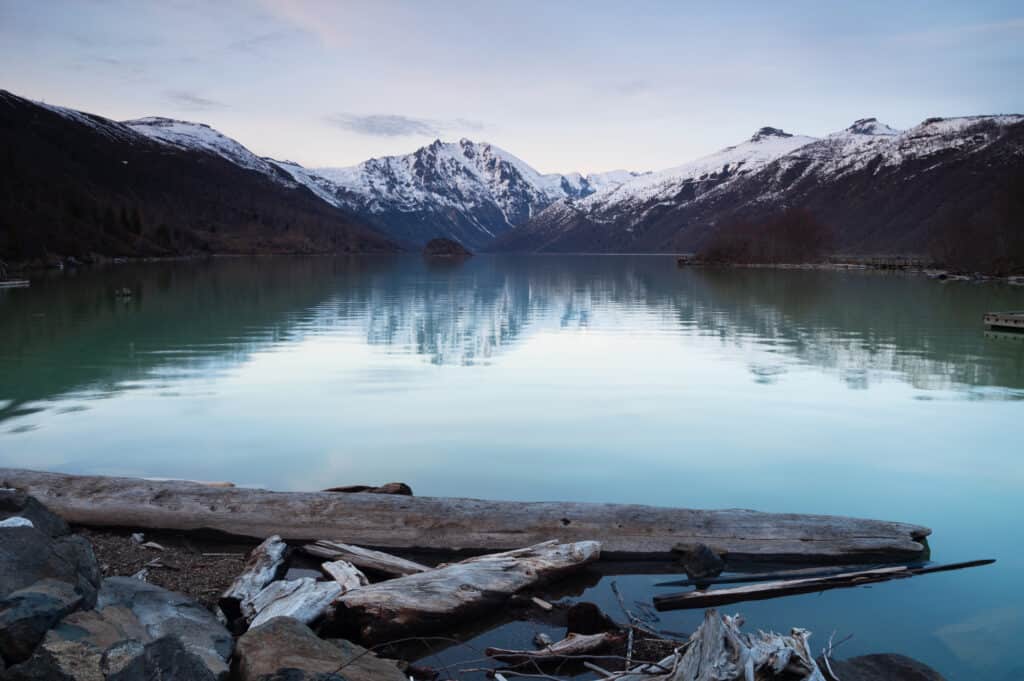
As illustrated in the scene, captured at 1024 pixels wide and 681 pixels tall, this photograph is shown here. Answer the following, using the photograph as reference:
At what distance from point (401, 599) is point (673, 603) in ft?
8.81

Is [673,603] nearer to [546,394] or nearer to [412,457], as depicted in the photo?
[412,457]

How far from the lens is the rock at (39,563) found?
559 cm

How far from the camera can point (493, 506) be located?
30.8ft

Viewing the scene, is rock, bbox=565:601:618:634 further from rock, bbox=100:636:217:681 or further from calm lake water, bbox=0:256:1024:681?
rock, bbox=100:636:217:681

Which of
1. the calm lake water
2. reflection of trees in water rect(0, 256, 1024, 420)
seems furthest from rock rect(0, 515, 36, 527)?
reflection of trees in water rect(0, 256, 1024, 420)

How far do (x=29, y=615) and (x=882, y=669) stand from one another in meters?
6.17

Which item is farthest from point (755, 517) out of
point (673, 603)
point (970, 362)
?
point (970, 362)

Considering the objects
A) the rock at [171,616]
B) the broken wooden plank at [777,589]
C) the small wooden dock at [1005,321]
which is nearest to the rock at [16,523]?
the rock at [171,616]

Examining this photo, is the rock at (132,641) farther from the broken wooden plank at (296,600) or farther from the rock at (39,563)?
the broken wooden plank at (296,600)

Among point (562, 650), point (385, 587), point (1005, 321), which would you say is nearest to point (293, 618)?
point (385, 587)

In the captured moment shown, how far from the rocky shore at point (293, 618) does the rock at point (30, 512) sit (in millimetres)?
15

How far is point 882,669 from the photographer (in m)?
6.06

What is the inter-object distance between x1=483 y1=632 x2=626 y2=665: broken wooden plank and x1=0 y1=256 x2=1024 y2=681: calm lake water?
1.09 ft

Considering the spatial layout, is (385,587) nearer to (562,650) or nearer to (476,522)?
(562,650)
